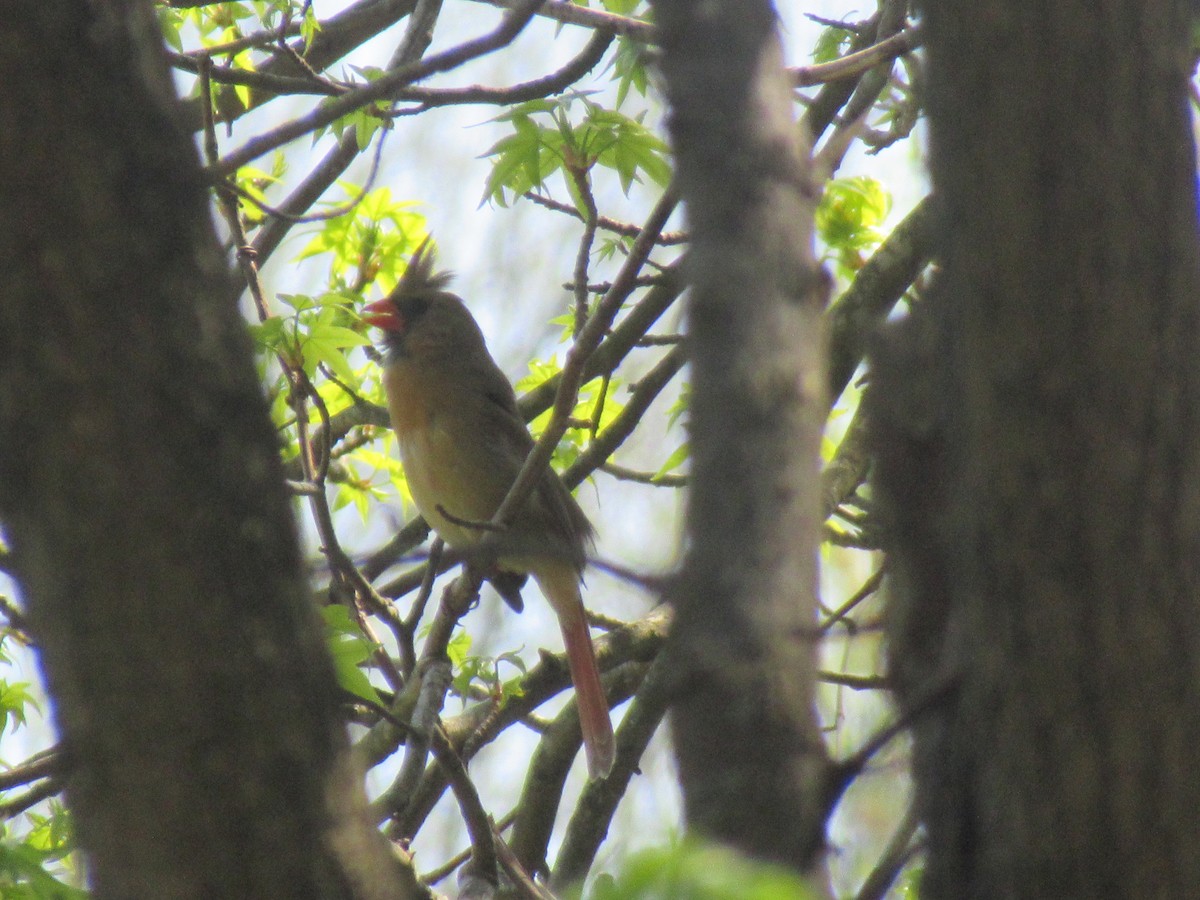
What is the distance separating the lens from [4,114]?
1178mm

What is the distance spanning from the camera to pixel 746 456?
104 cm

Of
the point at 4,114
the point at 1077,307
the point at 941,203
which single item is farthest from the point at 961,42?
the point at 4,114

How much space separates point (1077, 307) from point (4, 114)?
93 cm

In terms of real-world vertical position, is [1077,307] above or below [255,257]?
below

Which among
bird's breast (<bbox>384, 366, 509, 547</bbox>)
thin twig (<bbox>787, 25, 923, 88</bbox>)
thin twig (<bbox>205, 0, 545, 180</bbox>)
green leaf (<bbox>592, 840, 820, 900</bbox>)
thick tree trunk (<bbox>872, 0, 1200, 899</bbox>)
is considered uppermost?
bird's breast (<bbox>384, 366, 509, 547</bbox>)

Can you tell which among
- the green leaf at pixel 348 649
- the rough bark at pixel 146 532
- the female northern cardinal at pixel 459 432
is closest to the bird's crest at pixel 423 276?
the female northern cardinal at pixel 459 432

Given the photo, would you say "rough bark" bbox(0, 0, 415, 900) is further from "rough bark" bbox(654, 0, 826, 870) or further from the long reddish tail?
the long reddish tail

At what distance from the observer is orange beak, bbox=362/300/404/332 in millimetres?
4571

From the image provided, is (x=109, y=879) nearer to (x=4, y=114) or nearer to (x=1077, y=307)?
(x=4, y=114)

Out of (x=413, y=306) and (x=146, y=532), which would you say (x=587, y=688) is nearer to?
(x=413, y=306)

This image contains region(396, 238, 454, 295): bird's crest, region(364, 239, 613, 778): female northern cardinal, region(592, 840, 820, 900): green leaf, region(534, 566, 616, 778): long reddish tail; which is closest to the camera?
region(592, 840, 820, 900): green leaf

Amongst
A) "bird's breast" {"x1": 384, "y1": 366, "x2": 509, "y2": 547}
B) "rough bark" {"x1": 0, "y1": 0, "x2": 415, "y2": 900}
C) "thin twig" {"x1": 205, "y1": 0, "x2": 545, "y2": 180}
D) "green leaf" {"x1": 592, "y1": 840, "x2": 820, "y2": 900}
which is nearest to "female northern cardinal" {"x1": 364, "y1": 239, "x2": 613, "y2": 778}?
"bird's breast" {"x1": 384, "y1": 366, "x2": 509, "y2": 547}

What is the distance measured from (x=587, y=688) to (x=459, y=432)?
127cm

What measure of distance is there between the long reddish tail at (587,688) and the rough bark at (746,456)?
2136 millimetres
